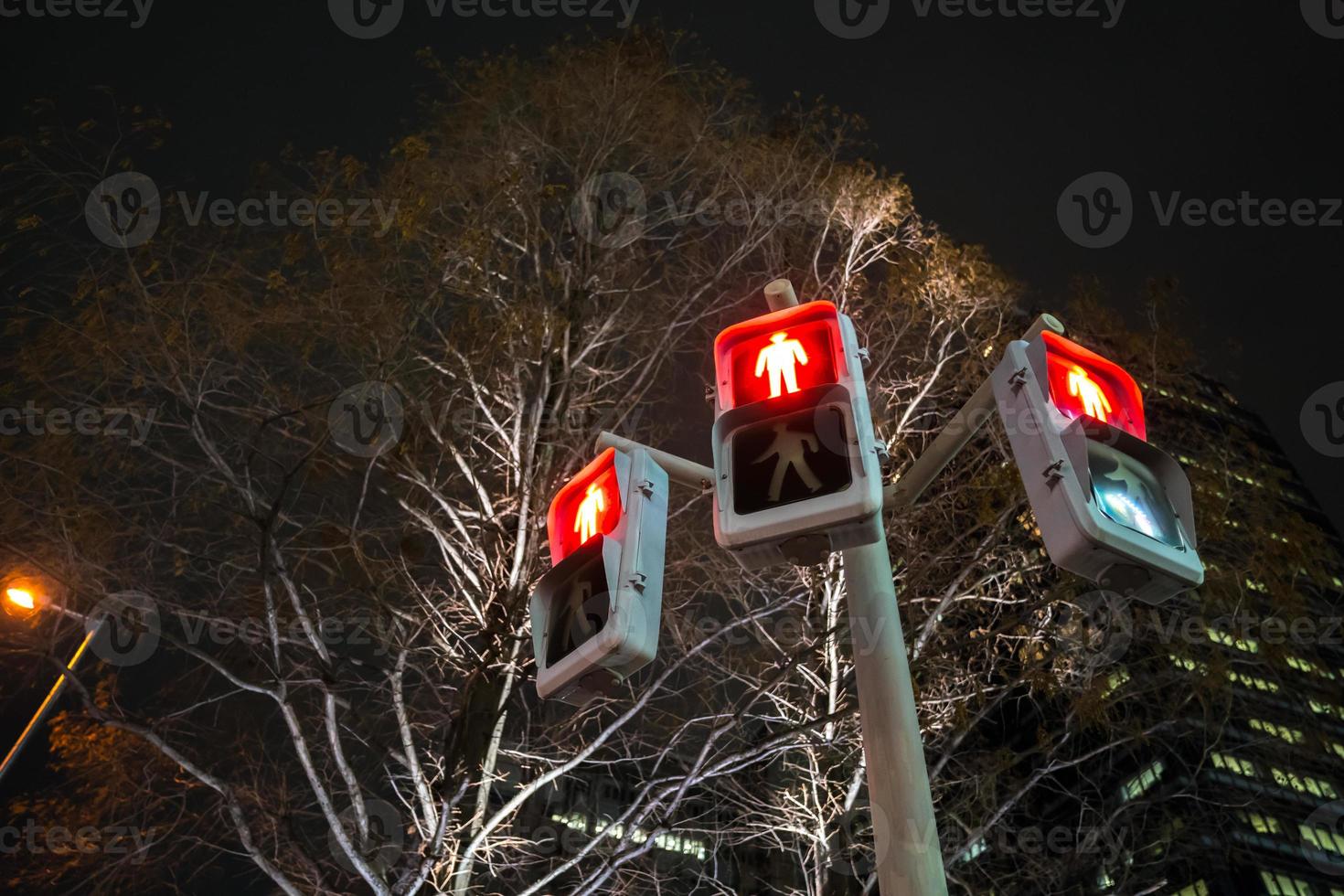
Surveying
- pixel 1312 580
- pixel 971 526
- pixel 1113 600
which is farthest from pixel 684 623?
pixel 1312 580

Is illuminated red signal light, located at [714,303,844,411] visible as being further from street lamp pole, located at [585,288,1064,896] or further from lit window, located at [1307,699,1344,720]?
lit window, located at [1307,699,1344,720]

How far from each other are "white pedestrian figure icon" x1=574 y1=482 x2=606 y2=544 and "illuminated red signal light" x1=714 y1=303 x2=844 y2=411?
54 cm

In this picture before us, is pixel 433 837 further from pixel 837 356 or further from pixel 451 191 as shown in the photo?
pixel 451 191

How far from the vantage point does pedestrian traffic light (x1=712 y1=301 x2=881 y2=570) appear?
265 cm

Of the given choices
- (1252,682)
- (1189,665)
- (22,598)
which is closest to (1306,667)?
(1252,682)

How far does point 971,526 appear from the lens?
8906 millimetres

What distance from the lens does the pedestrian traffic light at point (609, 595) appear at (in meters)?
2.66

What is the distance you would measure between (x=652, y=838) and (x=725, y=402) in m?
3.90

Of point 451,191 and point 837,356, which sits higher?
point 451,191

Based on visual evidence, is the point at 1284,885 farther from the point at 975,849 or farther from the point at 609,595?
the point at 609,595

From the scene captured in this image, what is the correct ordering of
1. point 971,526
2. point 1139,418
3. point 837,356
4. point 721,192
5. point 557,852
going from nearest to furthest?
point 1139,418 → point 837,356 → point 557,852 → point 971,526 → point 721,192

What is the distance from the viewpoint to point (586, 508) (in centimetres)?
325

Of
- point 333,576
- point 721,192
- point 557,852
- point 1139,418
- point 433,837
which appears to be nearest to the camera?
point 1139,418

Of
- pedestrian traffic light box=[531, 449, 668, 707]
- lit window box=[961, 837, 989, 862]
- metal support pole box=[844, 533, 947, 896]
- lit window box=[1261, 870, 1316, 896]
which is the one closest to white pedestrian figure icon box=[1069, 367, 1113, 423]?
metal support pole box=[844, 533, 947, 896]
